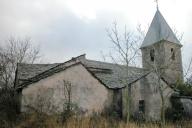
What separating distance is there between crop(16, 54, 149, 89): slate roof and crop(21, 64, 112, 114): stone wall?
0.46 m

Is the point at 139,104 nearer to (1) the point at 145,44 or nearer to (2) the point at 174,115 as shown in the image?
(2) the point at 174,115

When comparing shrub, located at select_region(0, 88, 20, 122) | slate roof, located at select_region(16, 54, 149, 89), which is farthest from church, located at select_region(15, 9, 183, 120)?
shrub, located at select_region(0, 88, 20, 122)

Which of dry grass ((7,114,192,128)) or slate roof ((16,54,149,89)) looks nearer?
dry grass ((7,114,192,128))

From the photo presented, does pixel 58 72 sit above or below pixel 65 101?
above

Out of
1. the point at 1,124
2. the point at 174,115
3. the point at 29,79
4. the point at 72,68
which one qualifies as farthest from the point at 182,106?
the point at 1,124

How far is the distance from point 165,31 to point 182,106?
14129 millimetres

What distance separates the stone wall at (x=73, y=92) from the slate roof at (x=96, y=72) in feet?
1.52

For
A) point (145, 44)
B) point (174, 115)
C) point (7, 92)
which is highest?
point (145, 44)

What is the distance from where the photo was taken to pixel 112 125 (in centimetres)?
1402

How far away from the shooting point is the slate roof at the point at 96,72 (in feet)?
72.3

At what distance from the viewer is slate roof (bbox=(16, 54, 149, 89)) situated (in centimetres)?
2203

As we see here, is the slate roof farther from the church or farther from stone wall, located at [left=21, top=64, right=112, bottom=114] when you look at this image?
stone wall, located at [left=21, top=64, right=112, bottom=114]

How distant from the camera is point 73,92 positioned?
22.0m

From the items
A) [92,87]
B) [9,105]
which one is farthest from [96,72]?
[9,105]
